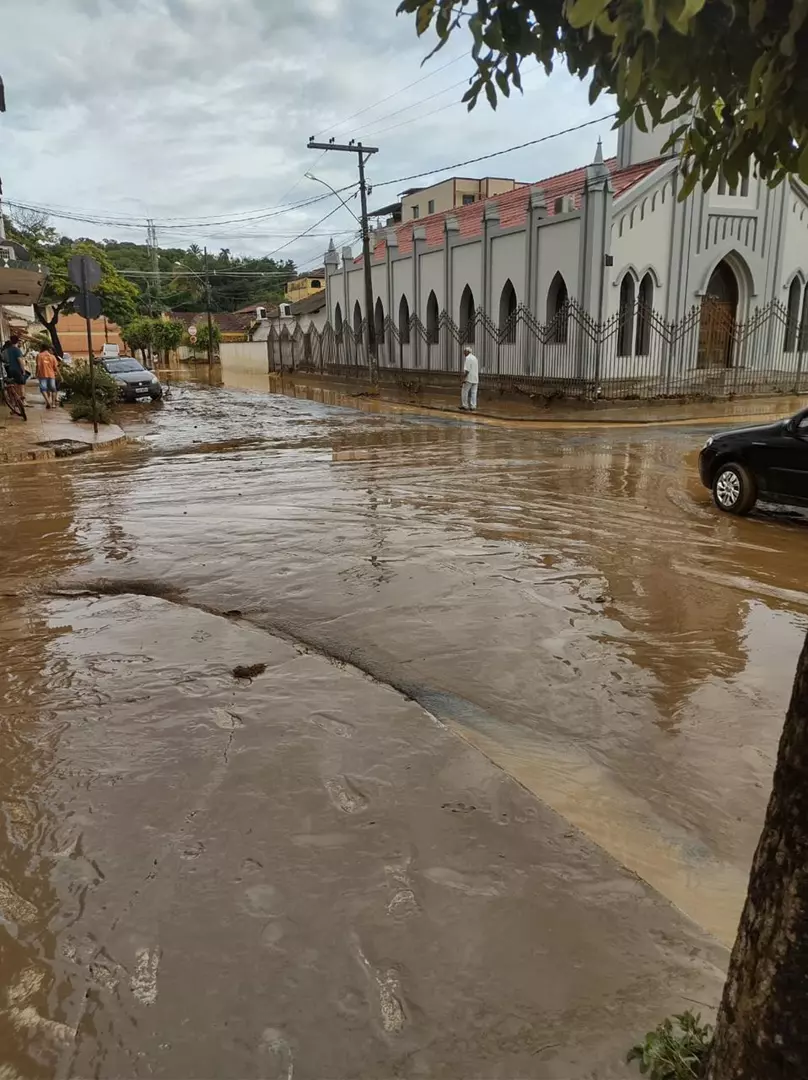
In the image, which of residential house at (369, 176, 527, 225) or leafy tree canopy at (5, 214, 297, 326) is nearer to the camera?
residential house at (369, 176, 527, 225)

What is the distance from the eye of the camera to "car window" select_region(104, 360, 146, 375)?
3008cm

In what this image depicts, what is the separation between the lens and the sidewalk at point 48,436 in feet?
50.5

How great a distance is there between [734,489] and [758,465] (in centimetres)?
46

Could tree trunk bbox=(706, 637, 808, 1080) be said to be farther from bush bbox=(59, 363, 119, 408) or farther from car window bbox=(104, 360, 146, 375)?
car window bbox=(104, 360, 146, 375)

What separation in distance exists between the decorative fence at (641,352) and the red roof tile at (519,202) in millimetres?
3508

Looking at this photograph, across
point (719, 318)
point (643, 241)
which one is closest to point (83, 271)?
point (643, 241)

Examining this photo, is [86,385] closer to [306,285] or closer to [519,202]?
[519,202]

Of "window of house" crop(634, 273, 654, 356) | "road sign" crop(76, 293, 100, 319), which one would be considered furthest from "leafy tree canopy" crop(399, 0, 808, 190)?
"window of house" crop(634, 273, 654, 356)

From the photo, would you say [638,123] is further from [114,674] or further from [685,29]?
[114,674]

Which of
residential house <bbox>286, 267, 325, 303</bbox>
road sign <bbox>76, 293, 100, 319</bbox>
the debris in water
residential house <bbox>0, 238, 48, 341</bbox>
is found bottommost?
the debris in water

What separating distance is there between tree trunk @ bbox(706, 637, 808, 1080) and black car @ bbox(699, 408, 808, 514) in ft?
27.7

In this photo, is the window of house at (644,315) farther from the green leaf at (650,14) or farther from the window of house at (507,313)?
the green leaf at (650,14)

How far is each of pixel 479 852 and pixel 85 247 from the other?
50.4m

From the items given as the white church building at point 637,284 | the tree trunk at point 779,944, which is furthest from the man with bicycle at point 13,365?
the tree trunk at point 779,944
